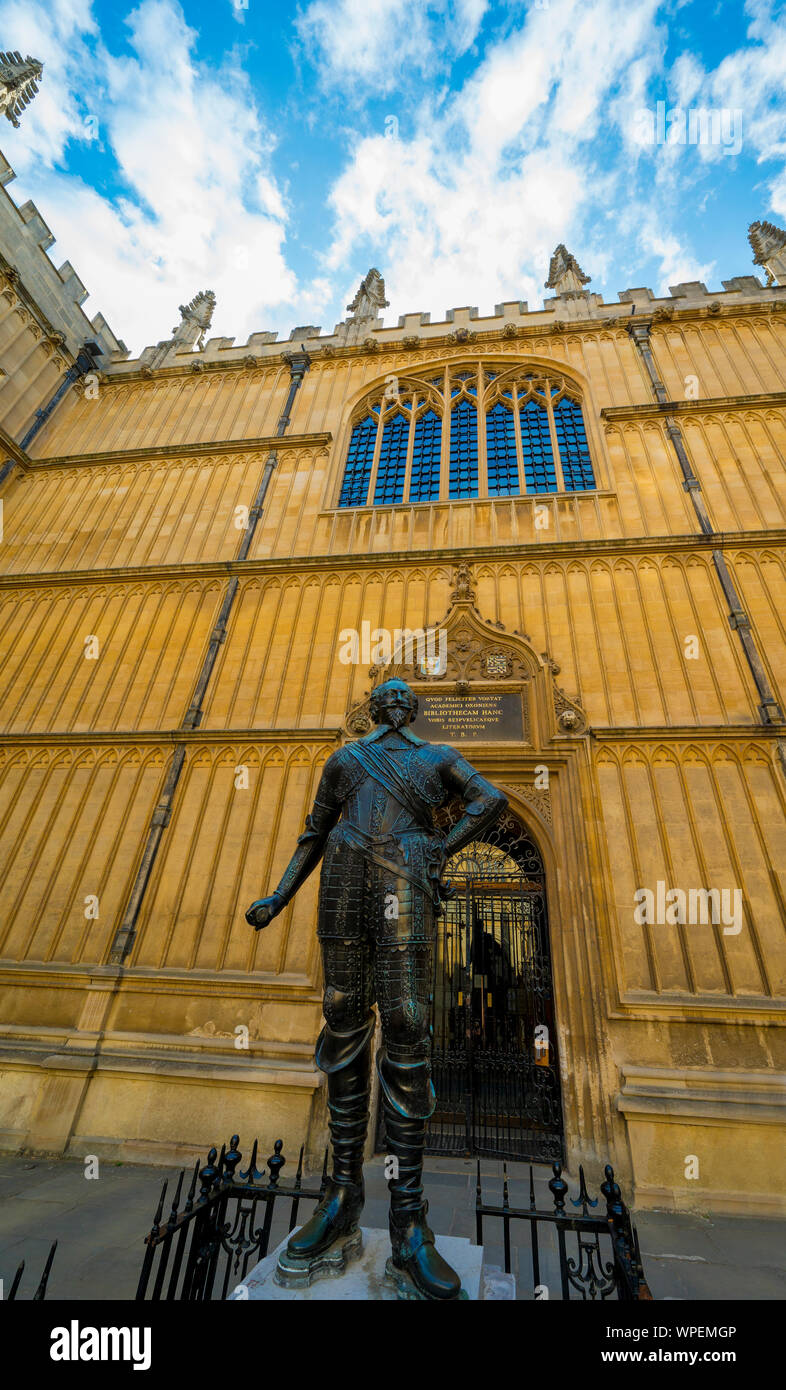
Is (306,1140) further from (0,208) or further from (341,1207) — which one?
(0,208)

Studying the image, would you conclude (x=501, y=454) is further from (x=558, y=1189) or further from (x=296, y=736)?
(x=558, y=1189)

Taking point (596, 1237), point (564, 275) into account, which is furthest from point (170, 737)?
point (564, 275)

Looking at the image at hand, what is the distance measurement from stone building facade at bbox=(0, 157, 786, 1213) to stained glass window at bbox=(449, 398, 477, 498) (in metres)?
0.08

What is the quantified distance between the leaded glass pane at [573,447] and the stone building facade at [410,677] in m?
0.07

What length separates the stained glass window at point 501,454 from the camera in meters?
10.7

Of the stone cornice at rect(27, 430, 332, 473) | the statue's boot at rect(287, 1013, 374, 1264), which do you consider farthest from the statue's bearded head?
the stone cornice at rect(27, 430, 332, 473)

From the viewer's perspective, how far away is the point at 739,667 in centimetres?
767

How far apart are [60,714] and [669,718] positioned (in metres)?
8.99

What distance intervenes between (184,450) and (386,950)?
12.3 meters

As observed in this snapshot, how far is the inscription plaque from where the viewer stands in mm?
7852

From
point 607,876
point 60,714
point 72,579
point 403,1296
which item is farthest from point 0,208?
point 403,1296

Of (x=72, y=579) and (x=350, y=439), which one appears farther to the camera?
(x=350, y=439)

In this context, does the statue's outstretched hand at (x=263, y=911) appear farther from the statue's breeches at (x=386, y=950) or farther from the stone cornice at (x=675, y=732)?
the stone cornice at (x=675, y=732)
